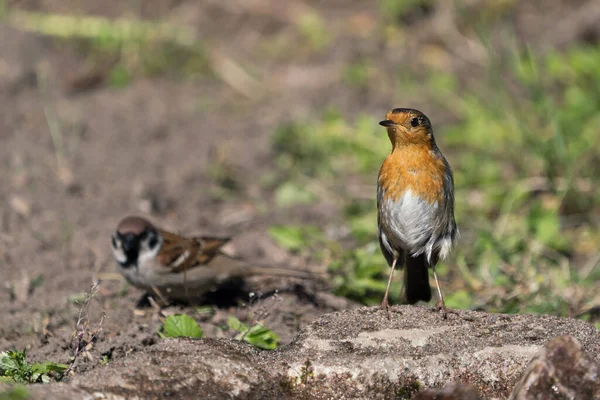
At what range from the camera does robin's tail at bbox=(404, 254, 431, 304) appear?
5.04m

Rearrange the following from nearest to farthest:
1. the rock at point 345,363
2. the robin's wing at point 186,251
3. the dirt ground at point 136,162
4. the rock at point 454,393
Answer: the rock at point 454,393 → the rock at point 345,363 → the dirt ground at point 136,162 → the robin's wing at point 186,251

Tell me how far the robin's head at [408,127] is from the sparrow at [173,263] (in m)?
1.61

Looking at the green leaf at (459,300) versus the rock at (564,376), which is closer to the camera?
the rock at (564,376)

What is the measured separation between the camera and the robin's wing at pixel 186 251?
5.93 metres

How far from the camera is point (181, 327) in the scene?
4.50 meters

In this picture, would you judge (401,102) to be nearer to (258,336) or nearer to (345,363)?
(258,336)

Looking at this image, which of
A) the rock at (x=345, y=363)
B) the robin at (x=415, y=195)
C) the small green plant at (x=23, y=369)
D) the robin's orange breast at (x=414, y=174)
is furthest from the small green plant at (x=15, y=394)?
the robin's orange breast at (x=414, y=174)

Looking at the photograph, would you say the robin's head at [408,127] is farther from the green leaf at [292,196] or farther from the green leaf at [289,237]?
the green leaf at [292,196]

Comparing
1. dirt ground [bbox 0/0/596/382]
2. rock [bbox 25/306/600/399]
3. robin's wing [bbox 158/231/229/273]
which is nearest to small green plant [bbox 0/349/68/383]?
dirt ground [bbox 0/0/596/382]

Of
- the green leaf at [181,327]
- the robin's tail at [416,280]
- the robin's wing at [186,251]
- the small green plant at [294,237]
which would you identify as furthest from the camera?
the small green plant at [294,237]

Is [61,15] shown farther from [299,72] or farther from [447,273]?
[447,273]

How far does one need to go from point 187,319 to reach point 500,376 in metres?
1.65

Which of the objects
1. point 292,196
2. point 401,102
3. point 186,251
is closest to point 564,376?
point 186,251

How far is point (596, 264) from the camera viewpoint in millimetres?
6590
